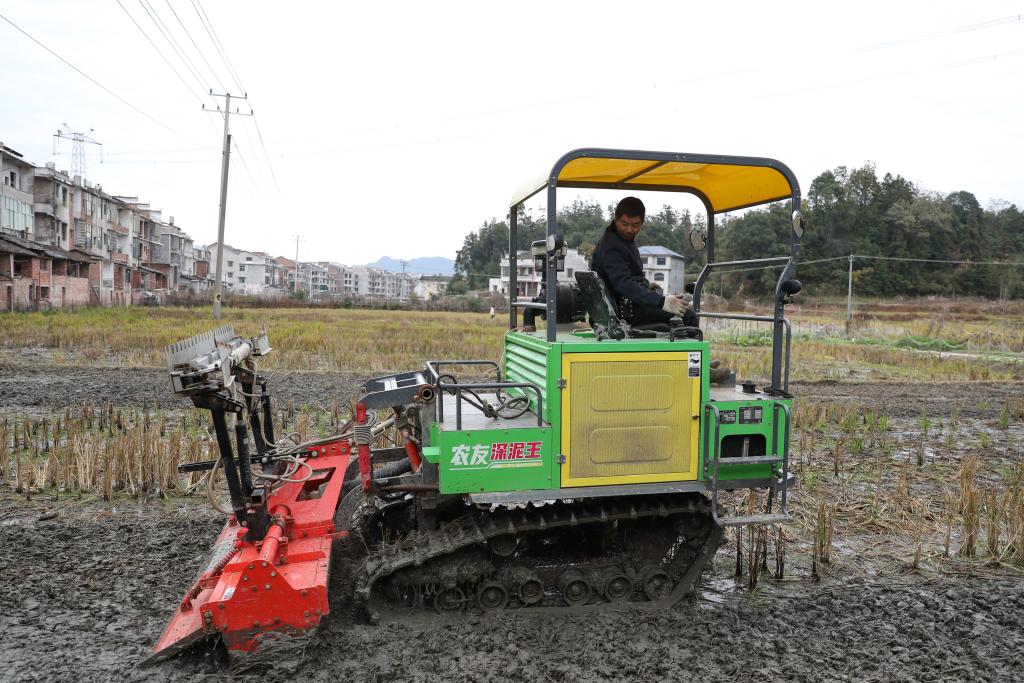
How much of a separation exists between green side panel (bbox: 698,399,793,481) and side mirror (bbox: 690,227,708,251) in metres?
1.71

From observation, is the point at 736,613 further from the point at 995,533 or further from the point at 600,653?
the point at 995,533

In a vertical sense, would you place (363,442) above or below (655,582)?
above

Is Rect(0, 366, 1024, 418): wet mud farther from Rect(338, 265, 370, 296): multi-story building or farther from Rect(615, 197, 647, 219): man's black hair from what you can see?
Rect(338, 265, 370, 296): multi-story building

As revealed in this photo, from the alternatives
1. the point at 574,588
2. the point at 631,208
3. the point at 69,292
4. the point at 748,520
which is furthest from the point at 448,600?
the point at 69,292

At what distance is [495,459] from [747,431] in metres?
1.78

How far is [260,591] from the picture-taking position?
4.14 metres

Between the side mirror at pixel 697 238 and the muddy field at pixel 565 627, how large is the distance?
271 cm

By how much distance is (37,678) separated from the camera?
408 cm

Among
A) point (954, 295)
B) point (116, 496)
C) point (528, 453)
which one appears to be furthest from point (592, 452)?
point (954, 295)

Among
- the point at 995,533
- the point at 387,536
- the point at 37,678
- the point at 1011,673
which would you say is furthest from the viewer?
the point at 995,533

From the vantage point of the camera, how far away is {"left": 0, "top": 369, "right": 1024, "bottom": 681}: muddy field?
4332 mm

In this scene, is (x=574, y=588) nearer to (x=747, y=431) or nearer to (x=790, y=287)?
(x=747, y=431)

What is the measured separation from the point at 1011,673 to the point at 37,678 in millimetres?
5692

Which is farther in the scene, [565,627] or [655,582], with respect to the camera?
[655,582]
